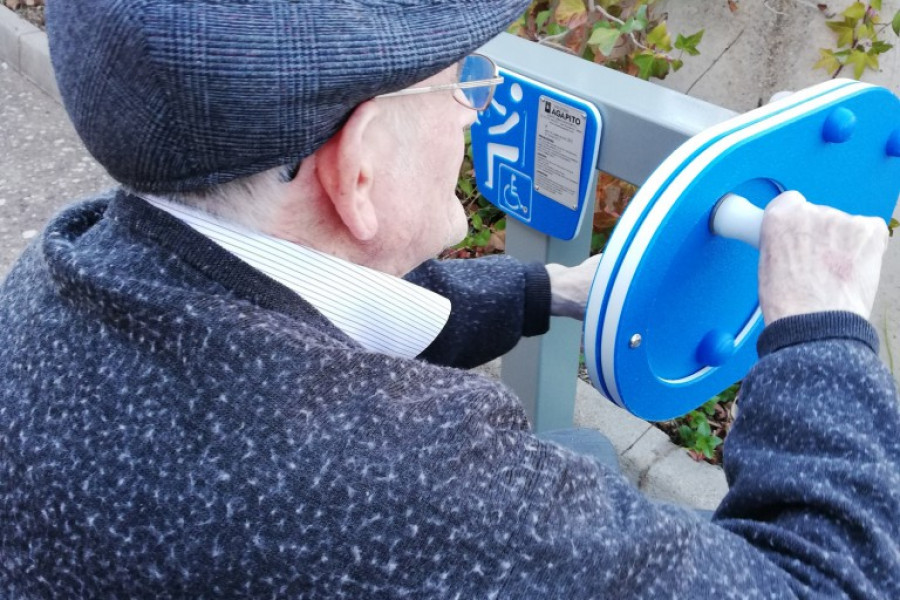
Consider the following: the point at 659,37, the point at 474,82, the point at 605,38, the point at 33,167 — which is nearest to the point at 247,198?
the point at 474,82

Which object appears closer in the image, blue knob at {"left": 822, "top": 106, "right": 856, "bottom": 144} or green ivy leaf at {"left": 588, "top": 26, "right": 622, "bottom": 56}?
blue knob at {"left": 822, "top": 106, "right": 856, "bottom": 144}

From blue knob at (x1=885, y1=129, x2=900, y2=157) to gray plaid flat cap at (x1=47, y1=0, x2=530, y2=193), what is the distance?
798 mm

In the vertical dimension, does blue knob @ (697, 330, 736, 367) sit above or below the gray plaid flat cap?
below

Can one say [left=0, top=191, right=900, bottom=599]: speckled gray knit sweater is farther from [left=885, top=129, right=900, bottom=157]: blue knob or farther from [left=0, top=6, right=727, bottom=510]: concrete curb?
[left=0, top=6, right=727, bottom=510]: concrete curb

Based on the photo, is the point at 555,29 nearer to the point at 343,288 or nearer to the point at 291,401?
the point at 343,288

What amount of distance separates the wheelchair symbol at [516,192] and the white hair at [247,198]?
701 mm

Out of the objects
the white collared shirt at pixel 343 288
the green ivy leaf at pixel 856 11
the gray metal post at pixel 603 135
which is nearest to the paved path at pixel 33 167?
the gray metal post at pixel 603 135

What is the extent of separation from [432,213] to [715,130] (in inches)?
16.3

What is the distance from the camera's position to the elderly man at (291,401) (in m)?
0.83

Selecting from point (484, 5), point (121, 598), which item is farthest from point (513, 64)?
point (121, 598)

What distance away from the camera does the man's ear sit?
919mm

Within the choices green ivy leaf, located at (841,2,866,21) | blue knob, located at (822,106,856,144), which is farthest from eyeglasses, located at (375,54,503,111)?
green ivy leaf, located at (841,2,866,21)

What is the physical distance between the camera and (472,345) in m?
1.65

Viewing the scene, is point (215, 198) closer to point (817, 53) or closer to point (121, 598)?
point (121, 598)
